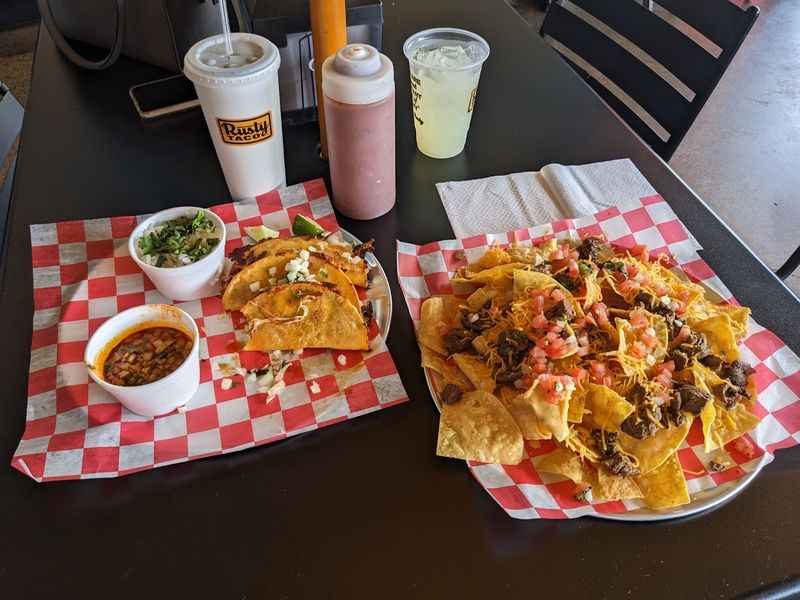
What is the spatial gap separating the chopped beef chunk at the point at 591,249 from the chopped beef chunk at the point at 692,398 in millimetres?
349

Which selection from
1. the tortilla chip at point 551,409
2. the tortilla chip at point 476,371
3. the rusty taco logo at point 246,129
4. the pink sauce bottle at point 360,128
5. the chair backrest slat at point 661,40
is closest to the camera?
the tortilla chip at point 551,409

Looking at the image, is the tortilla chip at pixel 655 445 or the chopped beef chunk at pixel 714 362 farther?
the chopped beef chunk at pixel 714 362

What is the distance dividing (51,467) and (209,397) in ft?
0.88

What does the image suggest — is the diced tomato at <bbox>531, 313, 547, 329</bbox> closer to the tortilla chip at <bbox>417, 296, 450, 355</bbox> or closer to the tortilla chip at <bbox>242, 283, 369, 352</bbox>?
the tortilla chip at <bbox>417, 296, 450, 355</bbox>

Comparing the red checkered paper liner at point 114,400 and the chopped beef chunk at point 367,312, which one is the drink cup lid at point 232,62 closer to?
the red checkered paper liner at point 114,400

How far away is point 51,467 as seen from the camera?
958 mm

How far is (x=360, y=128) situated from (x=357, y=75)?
0.37 feet

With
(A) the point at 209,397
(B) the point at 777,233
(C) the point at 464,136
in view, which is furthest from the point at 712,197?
(A) the point at 209,397

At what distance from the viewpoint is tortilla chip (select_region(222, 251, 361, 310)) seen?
123cm

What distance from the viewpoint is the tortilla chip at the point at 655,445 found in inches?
38.1

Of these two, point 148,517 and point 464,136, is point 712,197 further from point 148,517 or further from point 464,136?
point 148,517

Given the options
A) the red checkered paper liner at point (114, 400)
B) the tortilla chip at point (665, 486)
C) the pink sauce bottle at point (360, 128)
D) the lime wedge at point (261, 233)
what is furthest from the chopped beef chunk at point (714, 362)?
the lime wedge at point (261, 233)

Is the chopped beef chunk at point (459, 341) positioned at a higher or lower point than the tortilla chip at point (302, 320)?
higher

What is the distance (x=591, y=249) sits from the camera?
Answer: 1.28 metres
